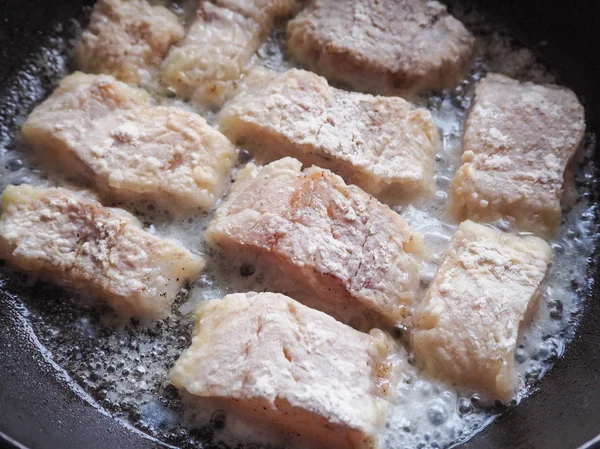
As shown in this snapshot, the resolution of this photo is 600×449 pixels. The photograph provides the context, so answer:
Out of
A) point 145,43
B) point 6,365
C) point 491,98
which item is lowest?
point 6,365

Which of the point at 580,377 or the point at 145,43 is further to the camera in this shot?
the point at 145,43

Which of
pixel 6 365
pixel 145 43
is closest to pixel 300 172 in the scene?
pixel 145 43

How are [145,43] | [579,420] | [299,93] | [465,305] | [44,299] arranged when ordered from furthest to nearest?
[145,43]
[299,93]
[44,299]
[465,305]
[579,420]

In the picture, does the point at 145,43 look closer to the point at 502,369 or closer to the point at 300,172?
the point at 300,172

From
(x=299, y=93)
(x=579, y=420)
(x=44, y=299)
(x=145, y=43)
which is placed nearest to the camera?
(x=579, y=420)

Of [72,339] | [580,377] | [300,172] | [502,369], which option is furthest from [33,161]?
[580,377]

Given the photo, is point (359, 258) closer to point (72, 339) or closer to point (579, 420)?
point (579, 420)

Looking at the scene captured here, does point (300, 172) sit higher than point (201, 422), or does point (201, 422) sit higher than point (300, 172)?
point (300, 172)
